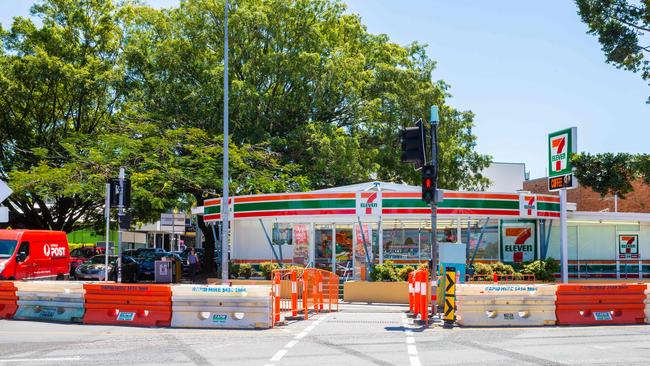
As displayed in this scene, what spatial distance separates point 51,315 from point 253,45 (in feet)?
77.6

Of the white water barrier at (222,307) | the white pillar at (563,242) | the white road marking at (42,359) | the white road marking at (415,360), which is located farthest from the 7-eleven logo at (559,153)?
the white road marking at (42,359)

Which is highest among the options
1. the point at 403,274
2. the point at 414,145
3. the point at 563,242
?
the point at 414,145

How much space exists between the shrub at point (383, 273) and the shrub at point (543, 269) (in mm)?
5337

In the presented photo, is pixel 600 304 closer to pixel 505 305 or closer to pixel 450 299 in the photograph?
pixel 505 305

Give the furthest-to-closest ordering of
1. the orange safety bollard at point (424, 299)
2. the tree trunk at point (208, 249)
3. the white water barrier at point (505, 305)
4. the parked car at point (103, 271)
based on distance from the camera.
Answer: the tree trunk at point (208, 249)
the parked car at point (103, 271)
the orange safety bollard at point (424, 299)
the white water barrier at point (505, 305)

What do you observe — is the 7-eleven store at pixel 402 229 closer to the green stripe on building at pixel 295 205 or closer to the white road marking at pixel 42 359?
the green stripe on building at pixel 295 205

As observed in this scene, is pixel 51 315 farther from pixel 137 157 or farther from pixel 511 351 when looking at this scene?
pixel 137 157

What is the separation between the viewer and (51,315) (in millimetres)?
17516

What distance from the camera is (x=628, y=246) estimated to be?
101 feet

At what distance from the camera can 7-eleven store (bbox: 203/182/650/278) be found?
27078 mm

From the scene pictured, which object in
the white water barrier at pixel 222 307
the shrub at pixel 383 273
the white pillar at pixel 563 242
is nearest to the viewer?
the white water barrier at pixel 222 307

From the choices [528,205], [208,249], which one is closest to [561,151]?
[528,205]

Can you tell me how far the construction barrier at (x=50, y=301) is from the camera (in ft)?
56.3

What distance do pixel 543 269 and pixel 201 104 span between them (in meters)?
20.0
